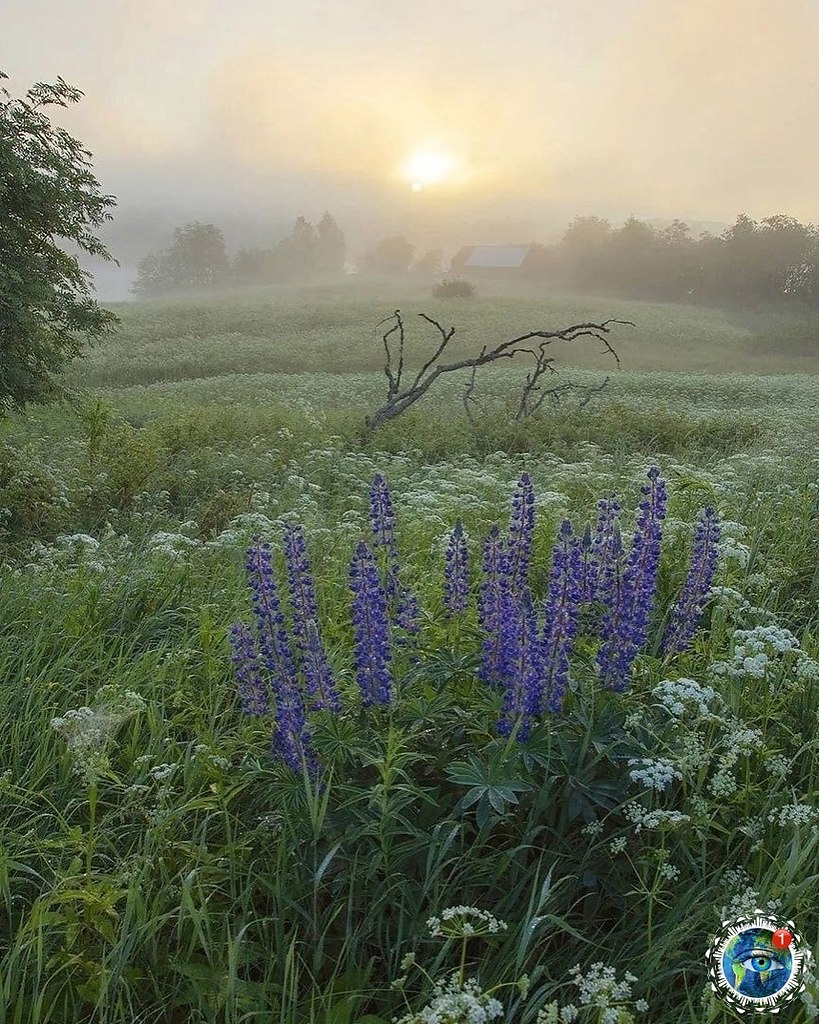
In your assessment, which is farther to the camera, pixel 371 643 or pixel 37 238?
pixel 37 238

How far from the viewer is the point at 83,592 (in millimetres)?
5004

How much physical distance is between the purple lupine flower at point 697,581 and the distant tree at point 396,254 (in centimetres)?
9654

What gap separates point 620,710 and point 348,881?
3.81 feet

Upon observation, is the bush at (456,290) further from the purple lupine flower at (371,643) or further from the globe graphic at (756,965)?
the globe graphic at (756,965)

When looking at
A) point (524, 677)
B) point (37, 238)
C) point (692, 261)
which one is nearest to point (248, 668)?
point (524, 677)

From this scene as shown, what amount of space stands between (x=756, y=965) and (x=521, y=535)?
1.81 meters


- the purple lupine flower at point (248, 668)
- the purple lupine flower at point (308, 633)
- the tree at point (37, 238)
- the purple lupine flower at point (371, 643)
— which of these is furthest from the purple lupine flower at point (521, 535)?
the tree at point (37, 238)

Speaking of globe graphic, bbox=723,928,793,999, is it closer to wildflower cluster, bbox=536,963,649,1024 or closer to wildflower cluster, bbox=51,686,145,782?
wildflower cluster, bbox=536,963,649,1024

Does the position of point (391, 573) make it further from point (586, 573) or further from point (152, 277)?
point (152, 277)

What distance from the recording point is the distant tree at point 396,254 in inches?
3755

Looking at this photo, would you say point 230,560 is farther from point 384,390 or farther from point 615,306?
point 615,306

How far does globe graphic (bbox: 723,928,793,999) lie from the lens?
1.98 meters

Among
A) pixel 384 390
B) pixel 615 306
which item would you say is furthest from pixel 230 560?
pixel 615 306

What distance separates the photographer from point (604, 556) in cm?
313
